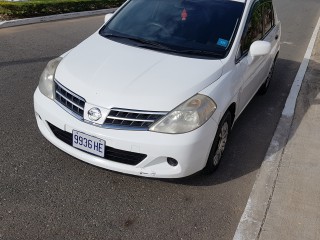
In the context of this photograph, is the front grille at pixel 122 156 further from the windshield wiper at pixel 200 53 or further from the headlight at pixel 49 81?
the windshield wiper at pixel 200 53

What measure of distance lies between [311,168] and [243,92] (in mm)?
1085

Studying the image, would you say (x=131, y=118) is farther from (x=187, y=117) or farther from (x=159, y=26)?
(x=159, y=26)

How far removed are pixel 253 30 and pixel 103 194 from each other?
258cm

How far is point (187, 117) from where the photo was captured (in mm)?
3270

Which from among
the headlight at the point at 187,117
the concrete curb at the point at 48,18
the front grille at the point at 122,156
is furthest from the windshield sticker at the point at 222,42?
the concrete curb at the point at 48,18

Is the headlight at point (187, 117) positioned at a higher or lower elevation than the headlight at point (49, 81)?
higher

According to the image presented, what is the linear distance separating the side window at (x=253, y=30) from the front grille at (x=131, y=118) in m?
1.47

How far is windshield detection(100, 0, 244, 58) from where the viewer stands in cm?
405

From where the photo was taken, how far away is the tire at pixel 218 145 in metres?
3.63

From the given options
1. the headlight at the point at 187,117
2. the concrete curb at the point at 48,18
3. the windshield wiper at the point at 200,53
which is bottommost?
the concrete curb at the point at 48,18

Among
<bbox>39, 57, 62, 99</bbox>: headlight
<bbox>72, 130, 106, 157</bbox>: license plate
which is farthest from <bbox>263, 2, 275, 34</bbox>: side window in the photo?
<bbox>72, 130, 106, 157</bbox>: license plate

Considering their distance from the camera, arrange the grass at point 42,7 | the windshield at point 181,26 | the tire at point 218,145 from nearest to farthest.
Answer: the tire at point 218,145, the windshield at point 181,26, the grass at point 42,7

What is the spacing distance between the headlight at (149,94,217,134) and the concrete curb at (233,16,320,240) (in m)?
0.93

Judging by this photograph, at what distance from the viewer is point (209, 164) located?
12.1ft
